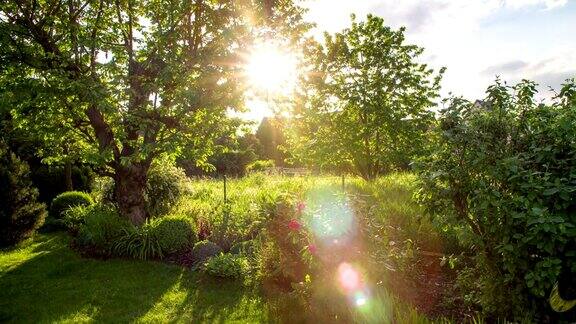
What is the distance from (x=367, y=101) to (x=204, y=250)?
29.9 feet

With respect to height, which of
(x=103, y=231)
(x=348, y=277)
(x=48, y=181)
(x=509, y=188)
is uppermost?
(x=509, y=188)

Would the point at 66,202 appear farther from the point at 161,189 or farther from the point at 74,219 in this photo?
the point at 161,189

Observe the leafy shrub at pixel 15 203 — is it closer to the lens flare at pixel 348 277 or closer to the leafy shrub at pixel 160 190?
the leafy shrub at pixel 160 190

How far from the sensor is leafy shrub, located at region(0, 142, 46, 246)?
13.0m

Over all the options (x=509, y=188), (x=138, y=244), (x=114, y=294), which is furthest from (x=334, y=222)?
(x=138, y=244)

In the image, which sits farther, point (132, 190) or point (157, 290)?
point (132, 190)

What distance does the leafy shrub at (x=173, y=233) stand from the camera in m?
11.6

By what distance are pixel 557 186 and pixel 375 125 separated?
1222cm

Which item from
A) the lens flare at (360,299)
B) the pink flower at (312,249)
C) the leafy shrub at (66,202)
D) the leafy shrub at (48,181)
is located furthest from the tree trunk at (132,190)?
the leafy shrub at (48,181)

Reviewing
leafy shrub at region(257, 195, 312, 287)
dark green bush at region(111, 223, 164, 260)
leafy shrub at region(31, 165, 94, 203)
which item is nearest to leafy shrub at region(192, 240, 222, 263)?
dark green bush at region(111, 223, 164, 260)

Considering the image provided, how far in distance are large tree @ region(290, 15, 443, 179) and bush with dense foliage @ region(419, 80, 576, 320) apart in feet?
32.8

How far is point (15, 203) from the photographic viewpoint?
1314cm

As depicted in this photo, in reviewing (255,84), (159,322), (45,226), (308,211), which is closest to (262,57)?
(255,84)

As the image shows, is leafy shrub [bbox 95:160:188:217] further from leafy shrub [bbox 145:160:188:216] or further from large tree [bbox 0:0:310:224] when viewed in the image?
large tree [bbox 0:0:310:224]
